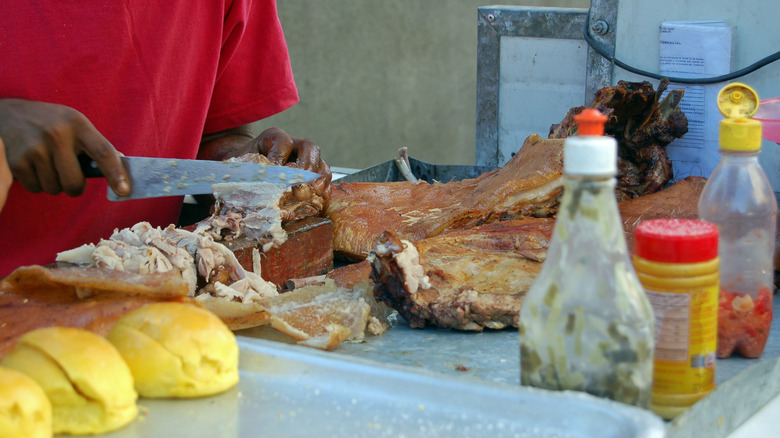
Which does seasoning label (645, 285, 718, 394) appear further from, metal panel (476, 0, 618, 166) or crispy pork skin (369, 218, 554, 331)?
metal panel (476, 0, 618, 166)

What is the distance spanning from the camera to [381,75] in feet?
25.3

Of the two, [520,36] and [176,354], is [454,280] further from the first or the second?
[520,36]

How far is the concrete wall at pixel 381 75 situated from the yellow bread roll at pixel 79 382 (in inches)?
260

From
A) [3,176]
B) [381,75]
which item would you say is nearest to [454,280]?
[3,176]

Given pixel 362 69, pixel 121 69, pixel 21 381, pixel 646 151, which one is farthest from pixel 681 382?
pixel 362 69

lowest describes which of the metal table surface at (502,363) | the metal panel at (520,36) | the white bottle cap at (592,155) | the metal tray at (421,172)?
the metal table surface at (502,363)

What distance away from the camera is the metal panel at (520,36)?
2689mm

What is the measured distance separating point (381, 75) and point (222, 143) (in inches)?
189

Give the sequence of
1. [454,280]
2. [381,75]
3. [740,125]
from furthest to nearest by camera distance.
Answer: [381,75], [454,280], [740,125]

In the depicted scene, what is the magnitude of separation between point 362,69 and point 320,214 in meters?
5.56

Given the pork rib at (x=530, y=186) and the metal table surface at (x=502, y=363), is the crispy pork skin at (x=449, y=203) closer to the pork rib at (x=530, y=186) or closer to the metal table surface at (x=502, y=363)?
the pork rib at (x=530, y=186)

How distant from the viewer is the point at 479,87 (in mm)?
3227

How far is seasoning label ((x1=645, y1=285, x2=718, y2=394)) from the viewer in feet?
3.46

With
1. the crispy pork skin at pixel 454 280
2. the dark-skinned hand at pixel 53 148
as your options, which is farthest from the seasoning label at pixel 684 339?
the dark-skinned hand at pixel 53 148
